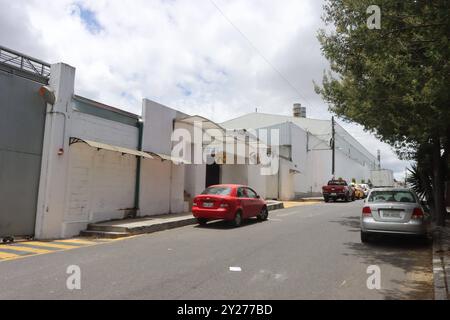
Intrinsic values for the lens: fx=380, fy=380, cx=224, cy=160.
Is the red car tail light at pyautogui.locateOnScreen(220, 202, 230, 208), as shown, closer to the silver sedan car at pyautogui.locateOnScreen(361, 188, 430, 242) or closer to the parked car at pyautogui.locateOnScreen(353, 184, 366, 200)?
the silver sedan car at pyautogui.locateOnScreen(361, 188, 430, 242)

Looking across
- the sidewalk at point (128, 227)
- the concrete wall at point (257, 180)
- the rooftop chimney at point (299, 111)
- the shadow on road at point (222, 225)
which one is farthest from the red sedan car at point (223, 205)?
the rooftop chimney at point (299, 111)

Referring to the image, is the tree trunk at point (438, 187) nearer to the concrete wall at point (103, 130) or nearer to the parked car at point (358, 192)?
the concrete wall at point (103, 130)

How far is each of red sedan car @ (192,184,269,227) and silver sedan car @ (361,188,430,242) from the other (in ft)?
15.8

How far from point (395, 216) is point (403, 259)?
152 cm

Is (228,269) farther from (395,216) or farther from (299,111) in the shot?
(299,111)

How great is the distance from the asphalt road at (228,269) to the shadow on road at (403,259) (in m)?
0.02

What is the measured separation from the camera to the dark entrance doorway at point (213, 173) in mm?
24078

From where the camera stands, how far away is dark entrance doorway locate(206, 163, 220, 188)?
79.0 ft

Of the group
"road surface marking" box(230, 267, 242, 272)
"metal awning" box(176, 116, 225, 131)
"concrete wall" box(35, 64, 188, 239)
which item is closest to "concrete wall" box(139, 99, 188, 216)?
"concrete wall" box(35, 64, 188, 239)

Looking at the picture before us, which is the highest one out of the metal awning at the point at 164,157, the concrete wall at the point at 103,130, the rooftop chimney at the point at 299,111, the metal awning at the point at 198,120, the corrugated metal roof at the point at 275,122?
the rooftop chimney at the point at 299,111

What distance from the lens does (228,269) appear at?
714 centimetres
